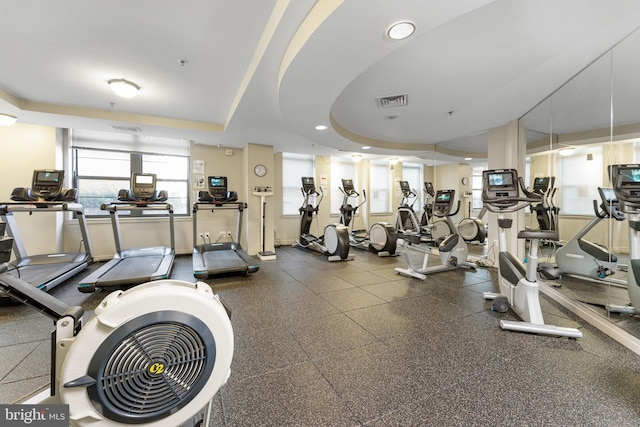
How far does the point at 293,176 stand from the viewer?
23.4 feet

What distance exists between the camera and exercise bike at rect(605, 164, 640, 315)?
2.25 m

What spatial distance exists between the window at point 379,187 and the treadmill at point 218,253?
4509 millimetres

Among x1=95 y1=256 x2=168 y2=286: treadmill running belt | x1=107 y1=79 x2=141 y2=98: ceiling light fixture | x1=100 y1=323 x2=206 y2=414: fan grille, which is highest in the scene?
x1=107 y1=79 x2=141 y2=98: ceiling light fixture

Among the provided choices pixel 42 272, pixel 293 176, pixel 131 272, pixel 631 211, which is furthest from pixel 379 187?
pixel 42 272

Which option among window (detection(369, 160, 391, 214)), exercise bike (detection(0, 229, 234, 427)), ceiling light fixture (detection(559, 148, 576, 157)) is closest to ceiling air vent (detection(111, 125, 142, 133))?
exercise bike (detection(0, 229, 234, 427))

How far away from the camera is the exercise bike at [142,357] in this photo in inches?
34.1

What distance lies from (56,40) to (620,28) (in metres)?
4.84

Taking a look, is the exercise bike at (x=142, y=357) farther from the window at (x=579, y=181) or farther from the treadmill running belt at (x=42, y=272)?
the window at (x=579, y=181)

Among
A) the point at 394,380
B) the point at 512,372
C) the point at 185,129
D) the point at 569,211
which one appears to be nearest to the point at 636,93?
the point at 569,211

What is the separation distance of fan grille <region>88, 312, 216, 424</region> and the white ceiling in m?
1.99

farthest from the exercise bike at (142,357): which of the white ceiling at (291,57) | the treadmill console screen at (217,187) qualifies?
the treadmill console screen at (217,187)

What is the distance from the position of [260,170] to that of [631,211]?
541 centimetres

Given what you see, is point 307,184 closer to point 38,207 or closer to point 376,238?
point 376,238

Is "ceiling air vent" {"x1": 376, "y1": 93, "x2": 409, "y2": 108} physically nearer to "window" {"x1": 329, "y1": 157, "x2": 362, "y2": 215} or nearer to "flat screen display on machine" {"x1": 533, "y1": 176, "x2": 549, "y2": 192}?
"flat screen display on machine" {"x1": 533, "y1": 176, "x2": 549, "y2": 192}
